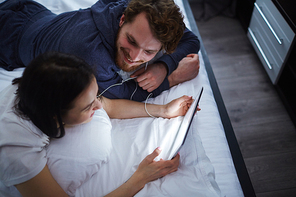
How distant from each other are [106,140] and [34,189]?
301 millimetres

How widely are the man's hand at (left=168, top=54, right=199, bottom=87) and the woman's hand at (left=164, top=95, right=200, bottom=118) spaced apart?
190mm

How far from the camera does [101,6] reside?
45.9 inches

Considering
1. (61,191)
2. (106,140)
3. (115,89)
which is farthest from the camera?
(115,89)

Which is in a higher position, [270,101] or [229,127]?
[229,127]

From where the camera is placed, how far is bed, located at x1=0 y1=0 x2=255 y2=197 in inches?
32.1

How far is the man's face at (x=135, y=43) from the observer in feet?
3.19

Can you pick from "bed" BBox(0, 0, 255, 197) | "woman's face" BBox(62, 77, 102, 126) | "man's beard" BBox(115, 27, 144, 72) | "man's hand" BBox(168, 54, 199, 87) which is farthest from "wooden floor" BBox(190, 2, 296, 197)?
"woman's face" BBox(62, 77, 102, 126)

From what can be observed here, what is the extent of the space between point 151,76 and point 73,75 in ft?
1.77

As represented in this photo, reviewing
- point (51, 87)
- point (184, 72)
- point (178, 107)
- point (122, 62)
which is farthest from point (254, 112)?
point (51, 87)

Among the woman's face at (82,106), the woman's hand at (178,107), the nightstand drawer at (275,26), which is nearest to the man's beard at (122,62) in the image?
the woman's hand at (178,107)

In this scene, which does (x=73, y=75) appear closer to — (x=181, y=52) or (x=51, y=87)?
(x=51, y=87)

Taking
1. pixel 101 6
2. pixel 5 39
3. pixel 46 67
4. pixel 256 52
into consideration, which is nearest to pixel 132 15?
pixel 101 6

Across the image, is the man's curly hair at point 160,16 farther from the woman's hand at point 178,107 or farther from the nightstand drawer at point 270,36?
the nightstand drawer at point 270,36

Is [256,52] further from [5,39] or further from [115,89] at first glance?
[5,39]
